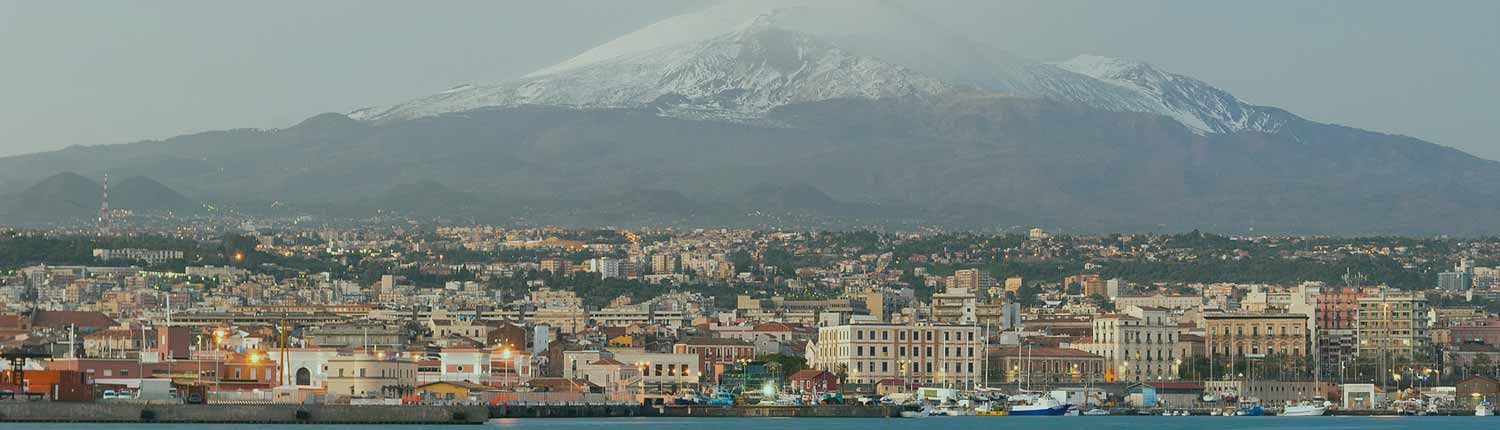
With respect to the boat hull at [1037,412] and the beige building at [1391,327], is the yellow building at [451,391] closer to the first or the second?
the boat hull at [1037,412]

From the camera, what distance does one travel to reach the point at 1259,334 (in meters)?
167

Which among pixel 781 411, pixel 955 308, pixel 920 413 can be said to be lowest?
pixel 920 413

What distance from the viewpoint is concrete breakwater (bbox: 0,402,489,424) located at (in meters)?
95.2

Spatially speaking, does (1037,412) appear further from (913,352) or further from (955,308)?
(955,308)

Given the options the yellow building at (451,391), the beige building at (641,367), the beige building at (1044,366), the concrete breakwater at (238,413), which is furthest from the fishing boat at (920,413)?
the concrete breakwater at (238,413)

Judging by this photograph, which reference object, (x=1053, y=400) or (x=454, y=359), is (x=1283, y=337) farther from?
(x=454, y=359)

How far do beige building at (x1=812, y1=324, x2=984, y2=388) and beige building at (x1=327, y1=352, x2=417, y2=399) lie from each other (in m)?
34.3

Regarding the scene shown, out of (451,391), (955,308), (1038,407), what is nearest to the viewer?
(451,391)

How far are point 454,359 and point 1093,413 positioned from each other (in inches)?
1051

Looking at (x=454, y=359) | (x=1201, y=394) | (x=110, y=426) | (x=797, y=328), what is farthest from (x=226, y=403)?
(x=797, y=328)

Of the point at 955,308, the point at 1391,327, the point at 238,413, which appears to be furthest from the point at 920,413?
the point at 955,308

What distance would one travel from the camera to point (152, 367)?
368 ft

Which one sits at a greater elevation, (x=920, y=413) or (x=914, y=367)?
(x=914, y=367)

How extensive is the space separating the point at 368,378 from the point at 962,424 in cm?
2057
